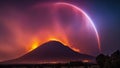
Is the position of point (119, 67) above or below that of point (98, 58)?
below

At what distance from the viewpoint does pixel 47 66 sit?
106 m

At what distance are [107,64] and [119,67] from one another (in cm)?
400

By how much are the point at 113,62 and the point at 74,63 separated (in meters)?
36.0

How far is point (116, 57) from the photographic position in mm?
76188

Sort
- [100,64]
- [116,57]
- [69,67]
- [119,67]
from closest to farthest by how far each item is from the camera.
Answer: [119,67], [116,57], [100,64], [69,67]

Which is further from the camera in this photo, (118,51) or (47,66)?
(47,66)

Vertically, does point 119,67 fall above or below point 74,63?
below

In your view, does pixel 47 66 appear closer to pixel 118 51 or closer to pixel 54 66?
pixel 54 66

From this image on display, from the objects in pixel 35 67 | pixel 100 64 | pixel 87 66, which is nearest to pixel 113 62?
pixel 100 64

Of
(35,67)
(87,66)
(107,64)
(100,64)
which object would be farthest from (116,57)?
(35,67)

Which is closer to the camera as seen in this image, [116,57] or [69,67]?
[116,57]

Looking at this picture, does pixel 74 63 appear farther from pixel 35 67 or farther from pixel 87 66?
pixel 35 67

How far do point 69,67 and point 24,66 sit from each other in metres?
17.0

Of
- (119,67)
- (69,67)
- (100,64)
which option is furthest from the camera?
(69,67)
